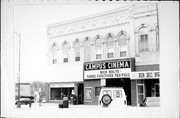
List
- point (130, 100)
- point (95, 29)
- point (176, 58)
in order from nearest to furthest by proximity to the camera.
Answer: point (176, 58) < point (130, 100) < point (95, 29)

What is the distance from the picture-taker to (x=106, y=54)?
12.1 m

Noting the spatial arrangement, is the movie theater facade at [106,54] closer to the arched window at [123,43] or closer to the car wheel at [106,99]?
the arched window at [123,43]

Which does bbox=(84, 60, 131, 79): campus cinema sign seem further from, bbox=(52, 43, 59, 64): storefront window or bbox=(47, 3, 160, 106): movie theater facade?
bbox=(52, 43, 59, 64): storefront window

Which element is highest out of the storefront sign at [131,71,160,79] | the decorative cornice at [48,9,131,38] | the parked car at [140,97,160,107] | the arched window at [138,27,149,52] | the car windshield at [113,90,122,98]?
the decorative cornice at [48,9,131,38]

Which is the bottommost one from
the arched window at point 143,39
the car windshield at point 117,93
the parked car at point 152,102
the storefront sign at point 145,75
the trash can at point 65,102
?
the trash can at point 65,102

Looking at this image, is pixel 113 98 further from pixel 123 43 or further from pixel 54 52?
pixel 54 52

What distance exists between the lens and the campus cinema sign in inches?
456

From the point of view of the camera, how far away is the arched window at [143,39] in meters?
11.4

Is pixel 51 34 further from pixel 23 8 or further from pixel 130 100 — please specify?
pixel 130 100

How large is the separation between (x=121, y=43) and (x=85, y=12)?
267cm

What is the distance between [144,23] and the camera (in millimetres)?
11328

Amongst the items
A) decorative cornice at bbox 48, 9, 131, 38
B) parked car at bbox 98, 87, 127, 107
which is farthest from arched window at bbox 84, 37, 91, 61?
parked car at bbox 98, 87, 127, 107

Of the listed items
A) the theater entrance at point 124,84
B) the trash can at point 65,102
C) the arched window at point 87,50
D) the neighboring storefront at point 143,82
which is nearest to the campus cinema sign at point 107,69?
the theater entrance at point 124,84

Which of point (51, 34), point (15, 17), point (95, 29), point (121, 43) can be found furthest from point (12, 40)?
point (121, 43)
